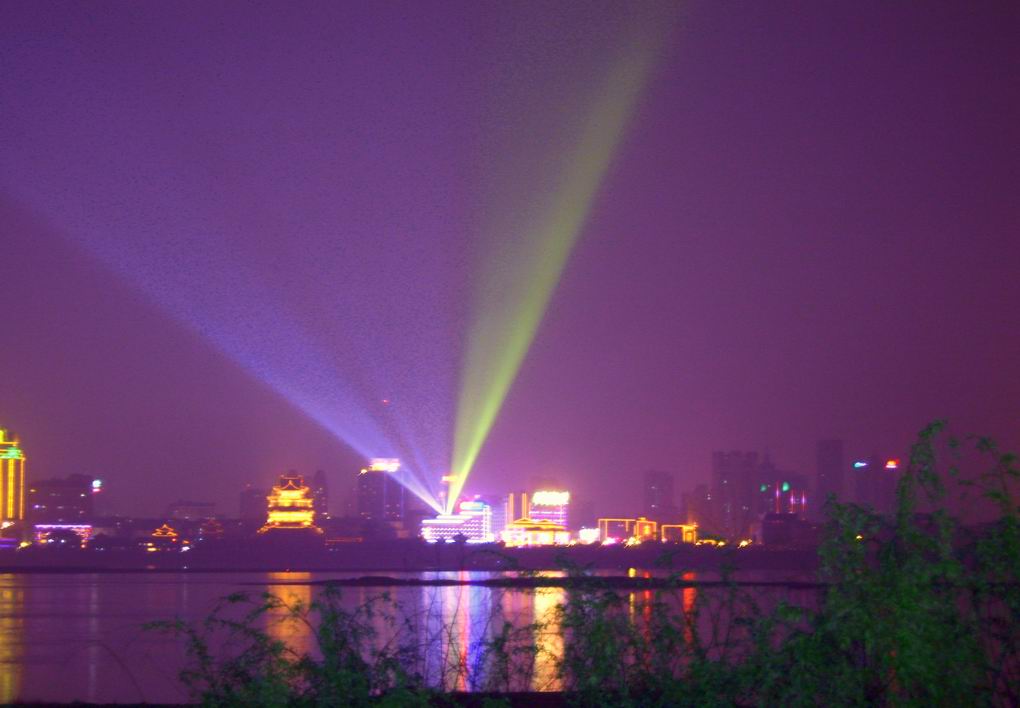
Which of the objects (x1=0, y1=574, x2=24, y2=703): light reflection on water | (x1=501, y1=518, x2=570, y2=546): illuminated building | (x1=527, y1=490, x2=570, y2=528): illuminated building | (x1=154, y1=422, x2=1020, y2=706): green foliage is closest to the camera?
(x1=154, y1=422, x2=1020, y2=706): green foliage

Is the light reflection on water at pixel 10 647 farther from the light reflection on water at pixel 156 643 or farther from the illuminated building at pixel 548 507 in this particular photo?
the illuminated building at pixel 548 507

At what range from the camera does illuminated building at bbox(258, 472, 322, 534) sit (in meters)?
177

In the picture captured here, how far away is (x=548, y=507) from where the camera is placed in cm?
19538

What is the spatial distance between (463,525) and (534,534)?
51.3 ft

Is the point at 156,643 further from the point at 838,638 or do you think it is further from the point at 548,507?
the point at 548,507

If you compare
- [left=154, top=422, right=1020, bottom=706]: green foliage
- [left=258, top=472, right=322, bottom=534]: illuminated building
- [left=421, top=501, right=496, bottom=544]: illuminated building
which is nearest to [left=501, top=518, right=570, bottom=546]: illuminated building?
[left=421, top=501, right=496, bottom=544]: illuminated building

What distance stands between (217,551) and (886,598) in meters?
160

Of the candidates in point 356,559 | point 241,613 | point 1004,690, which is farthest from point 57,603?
point 356,559

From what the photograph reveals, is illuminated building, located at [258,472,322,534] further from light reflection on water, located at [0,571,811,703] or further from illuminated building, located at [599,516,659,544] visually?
light reflection on water, located at [0,571,811,703]

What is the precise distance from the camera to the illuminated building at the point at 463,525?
185m

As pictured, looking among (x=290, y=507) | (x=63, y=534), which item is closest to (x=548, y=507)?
(x=290, y=507)

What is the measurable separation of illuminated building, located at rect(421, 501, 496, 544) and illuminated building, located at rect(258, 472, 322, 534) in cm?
1974

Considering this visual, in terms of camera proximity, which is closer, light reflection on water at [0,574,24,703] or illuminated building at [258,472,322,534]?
light reflection on water at [0,574,24,703]

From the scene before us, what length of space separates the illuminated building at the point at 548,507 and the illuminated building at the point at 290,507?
39.7 metres
